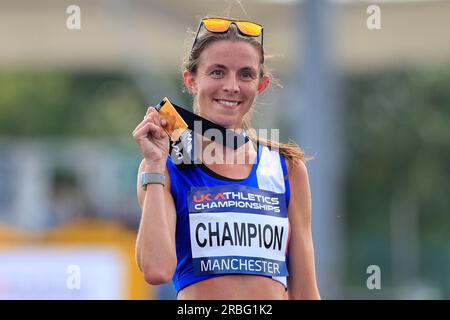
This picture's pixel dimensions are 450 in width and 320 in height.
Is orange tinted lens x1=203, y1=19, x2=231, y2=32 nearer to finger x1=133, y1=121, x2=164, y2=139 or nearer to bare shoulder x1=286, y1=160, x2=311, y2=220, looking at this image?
finger x1=133, y1=121, x2=164, y2=139

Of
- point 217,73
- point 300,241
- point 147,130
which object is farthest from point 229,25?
point 300,241

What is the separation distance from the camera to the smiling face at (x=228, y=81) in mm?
4273

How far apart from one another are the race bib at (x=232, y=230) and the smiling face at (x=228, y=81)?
0.29 meters

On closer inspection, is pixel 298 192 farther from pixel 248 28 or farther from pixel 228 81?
pixel 248 28

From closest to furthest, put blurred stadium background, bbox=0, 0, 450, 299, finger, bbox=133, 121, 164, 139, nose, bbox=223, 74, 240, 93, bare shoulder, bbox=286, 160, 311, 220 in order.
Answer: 1. finger, bbox=133, 121, 164, 139
2. nose, bbox=223, 74, 240, 93
3. bare shoulder, bbox=286, 160, 311, 220
4. blurred stadium background, bbox=0, 0, 450, 299

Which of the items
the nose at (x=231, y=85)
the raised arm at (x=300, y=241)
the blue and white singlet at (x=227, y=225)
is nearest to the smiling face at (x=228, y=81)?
the nose at (x=231, y=85)

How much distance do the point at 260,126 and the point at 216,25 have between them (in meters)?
1.78

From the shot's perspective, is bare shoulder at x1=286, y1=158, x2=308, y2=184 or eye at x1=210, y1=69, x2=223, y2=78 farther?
bare shoulder at x1=286, y1=158, x2=308, y2=184

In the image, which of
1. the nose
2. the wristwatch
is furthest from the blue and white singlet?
the nose

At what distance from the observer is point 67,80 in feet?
139

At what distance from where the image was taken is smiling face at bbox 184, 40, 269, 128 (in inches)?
168

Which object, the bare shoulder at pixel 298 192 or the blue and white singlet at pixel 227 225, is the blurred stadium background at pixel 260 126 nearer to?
the bare shoulder at pixel 298 192

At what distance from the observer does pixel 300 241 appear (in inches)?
175

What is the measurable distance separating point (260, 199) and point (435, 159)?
34367 mm
